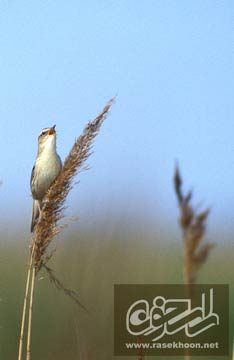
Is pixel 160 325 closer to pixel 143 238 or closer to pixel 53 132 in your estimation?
pixel 143 238

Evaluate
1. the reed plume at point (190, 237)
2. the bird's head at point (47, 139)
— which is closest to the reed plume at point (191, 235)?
the reed plume at point (190, 237)

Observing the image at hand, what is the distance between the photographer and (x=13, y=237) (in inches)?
168

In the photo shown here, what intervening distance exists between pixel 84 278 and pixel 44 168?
126 centimetres

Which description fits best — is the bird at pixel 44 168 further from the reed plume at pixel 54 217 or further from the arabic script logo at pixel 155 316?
the reed plume at pixel 54 217

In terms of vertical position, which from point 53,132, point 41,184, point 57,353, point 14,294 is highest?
point 53,132

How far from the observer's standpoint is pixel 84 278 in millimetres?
3117

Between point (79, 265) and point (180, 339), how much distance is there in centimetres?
59

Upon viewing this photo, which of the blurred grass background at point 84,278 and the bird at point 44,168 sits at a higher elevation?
the bird at point 44,168

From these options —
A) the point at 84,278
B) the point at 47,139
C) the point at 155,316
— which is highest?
the point at 47,139

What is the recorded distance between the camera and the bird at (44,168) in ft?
13.6

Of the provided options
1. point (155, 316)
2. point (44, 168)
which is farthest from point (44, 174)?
point (155, 316)

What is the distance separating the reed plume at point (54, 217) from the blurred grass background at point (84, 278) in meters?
0.39

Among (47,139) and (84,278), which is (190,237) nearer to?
(84,278)

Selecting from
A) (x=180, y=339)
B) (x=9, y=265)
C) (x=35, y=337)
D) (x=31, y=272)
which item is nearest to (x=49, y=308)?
(x=35, y=337)
